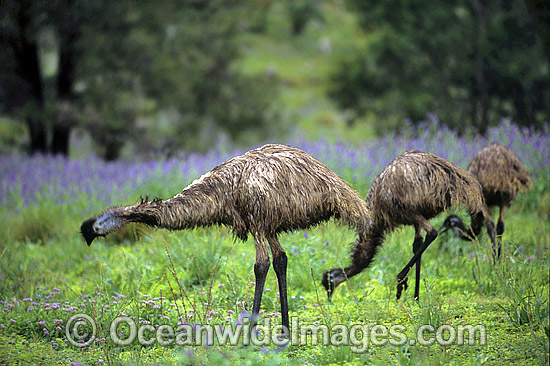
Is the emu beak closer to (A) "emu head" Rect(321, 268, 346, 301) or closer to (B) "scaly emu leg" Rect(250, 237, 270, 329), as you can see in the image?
(B) "scaly emu leg" Rect(250, 237, 270, 329)

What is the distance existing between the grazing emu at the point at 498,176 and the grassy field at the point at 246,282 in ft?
1.65

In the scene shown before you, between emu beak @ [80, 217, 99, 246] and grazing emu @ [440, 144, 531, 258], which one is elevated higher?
grazing emu @ [440, 144, 531, 258]

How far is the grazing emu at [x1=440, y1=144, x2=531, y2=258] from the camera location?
611 centimetres

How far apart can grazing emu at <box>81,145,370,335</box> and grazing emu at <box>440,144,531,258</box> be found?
85.1 inches

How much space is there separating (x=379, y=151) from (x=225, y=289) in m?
4.40

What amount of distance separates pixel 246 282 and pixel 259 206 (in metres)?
1.76

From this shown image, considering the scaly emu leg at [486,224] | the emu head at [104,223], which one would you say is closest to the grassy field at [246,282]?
the scaly emu leg at [486,224]

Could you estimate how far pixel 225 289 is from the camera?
571 centimetres

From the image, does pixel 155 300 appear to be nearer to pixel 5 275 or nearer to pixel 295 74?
pixel 5 275

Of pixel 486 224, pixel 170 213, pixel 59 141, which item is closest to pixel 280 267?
pixel 170 213

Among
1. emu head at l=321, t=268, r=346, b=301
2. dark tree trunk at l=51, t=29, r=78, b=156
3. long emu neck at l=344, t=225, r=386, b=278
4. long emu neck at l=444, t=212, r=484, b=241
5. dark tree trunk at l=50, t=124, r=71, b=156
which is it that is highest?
dark tree trunk at l=51, t=29, r=78, b=156

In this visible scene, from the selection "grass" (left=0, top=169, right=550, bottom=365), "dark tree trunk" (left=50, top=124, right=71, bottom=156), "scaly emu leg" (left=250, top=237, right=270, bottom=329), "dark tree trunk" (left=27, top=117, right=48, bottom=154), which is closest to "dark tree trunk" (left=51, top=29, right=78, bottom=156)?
"dark tree trunk" (left=50, top=124, right=71, bottom=156)

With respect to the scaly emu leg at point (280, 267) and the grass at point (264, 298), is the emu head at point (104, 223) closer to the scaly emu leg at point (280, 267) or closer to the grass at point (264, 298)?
the grass at point (264, 298)

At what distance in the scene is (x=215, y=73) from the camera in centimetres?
1617
